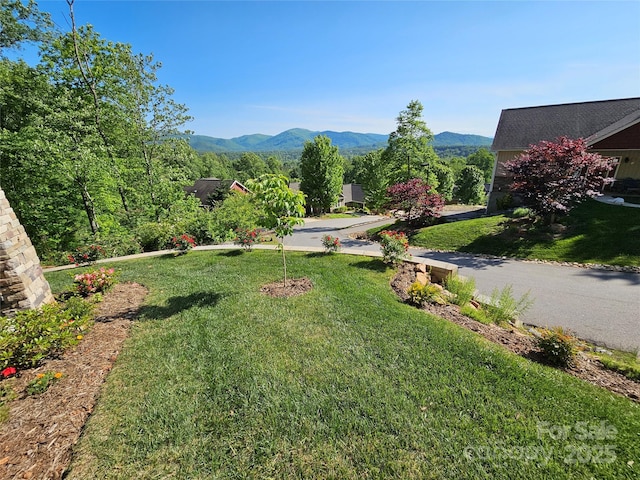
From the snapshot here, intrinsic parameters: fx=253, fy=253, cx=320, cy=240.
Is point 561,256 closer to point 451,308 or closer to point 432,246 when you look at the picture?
point 432,246

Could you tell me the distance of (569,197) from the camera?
10695 millimetres

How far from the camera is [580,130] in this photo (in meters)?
16.8

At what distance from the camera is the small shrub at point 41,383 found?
3.31 metres

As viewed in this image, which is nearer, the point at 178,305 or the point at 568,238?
the point at 178,305

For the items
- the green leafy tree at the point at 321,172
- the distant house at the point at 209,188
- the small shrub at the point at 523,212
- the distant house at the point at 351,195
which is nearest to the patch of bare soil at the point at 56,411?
the small shrub at the point at 523,212

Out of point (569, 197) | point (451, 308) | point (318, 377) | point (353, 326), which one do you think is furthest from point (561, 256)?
point (318, 377)

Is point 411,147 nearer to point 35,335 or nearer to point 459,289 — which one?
point 459,289

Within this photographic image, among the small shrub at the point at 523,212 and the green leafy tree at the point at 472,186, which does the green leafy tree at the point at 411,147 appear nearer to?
the small shrub at the point at 523,212

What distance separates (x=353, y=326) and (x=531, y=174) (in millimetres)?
11508

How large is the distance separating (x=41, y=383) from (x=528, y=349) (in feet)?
24.5

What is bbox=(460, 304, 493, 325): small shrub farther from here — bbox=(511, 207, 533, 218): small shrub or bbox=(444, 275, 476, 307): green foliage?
bbox=(511, 207, 533, 218): small shrub

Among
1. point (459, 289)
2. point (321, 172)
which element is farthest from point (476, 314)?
point (321, 172)

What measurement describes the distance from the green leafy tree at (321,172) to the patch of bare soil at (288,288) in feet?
79.6

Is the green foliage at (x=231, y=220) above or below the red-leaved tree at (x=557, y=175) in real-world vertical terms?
below
